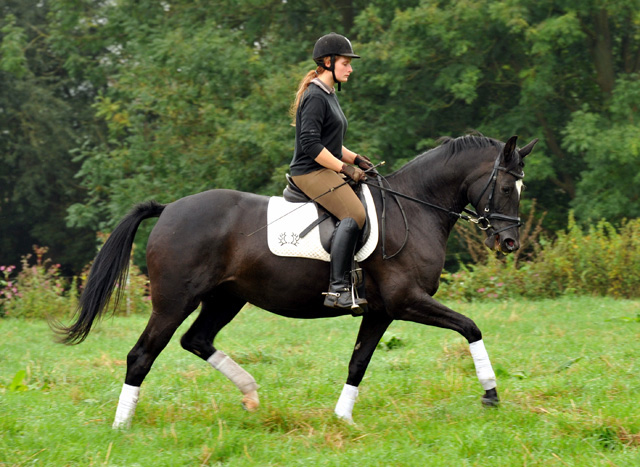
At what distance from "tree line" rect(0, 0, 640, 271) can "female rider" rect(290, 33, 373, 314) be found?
41.0ft

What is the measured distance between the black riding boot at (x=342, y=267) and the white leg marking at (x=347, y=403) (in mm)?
728

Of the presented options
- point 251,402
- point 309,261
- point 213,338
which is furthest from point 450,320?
point 213,338

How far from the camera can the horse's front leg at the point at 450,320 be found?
5.93 metres

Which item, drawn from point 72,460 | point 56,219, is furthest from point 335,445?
point 56,219

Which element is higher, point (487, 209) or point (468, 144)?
point (468, 144)

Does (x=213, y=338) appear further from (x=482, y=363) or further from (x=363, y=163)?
(x=482, y=363)

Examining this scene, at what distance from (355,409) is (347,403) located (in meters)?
0.39

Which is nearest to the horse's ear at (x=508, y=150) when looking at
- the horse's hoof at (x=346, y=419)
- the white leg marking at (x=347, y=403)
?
the white leg marking at (x=347, y=403)

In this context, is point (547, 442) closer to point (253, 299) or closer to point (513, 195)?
point (513, 195)

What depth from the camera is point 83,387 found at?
292 inches

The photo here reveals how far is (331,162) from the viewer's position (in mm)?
5938

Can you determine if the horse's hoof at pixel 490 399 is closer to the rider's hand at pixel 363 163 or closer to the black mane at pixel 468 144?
the black mane at pixel 468 144

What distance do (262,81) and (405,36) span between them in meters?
3.93

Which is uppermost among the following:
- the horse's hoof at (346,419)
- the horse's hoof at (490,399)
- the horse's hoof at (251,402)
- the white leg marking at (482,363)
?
the white leg marking at (482,363)
